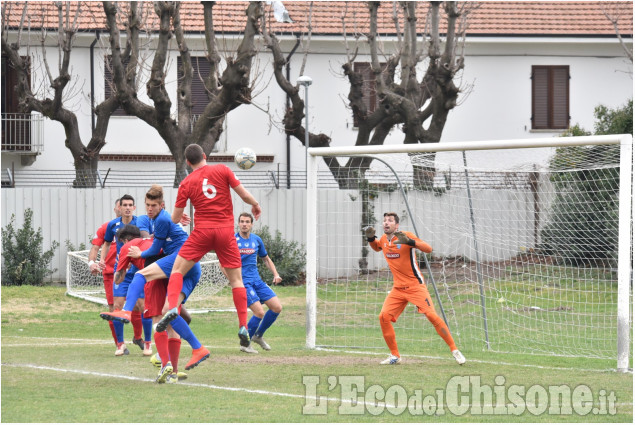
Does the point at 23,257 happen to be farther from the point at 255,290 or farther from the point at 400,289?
the point at 400,289

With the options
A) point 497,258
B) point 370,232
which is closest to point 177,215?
point 370,232

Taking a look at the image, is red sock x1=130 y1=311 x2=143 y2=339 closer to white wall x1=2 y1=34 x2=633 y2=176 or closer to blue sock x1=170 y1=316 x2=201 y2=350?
blue sock x1=170 y1=316 x2=201 y2=350

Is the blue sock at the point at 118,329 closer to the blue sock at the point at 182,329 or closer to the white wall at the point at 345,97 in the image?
the blue sock at the point at 182,329

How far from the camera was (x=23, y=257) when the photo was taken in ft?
75.9

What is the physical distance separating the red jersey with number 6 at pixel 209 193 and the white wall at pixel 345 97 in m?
19.8

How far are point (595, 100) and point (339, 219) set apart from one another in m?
17.3

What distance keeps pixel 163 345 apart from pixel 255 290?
3.56m

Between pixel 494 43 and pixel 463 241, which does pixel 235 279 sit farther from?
pixel 494 43

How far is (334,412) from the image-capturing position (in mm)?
7953

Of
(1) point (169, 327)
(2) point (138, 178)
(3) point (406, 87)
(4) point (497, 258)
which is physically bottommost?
(1) point (169, 327)

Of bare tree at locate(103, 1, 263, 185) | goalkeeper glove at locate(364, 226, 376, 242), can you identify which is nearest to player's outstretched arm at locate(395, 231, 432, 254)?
goalkeeper glove at locate(364, 226, 376, 242)

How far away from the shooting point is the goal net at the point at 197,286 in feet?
60.6

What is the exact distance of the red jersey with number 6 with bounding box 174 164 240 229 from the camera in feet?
31.4

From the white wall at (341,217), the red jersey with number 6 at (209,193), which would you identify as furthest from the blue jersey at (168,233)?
A: the white wall at (341,217)
